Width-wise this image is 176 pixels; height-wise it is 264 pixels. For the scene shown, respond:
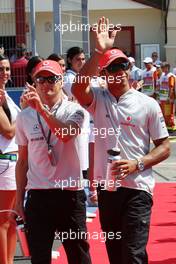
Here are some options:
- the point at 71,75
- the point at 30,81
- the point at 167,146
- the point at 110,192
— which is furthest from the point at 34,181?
the point at 71,75

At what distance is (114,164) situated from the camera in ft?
15.3

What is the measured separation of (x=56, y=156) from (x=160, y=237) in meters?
3.05

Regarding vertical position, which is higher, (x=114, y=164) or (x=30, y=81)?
(x=30, y=81)

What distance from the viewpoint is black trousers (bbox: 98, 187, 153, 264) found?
15.7 feet

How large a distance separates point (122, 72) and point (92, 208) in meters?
4.32

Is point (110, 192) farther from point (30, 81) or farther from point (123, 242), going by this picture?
point (30, 81)

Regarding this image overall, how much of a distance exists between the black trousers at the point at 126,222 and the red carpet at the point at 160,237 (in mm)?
1768

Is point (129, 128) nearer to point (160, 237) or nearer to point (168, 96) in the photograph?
point (160, 237)

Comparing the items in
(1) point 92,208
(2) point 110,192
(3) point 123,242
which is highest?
(2) point 110,192

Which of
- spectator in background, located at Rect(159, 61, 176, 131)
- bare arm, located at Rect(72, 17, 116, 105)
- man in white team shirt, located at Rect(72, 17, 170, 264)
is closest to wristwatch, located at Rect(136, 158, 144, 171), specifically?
man in white team shirt, located at Rect(72, 17, 170, 264)

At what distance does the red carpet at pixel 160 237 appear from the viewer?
268 inches

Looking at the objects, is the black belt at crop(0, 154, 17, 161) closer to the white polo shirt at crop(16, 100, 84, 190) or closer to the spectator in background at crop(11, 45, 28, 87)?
the white polo shirt at crop(16, 100, 84, 190)

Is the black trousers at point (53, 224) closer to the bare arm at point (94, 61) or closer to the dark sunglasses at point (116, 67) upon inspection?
the bare arm at point (94, 61)

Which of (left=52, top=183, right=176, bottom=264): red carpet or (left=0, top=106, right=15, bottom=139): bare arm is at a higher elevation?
(left=0, top=106, right=15, bottom=139): bare arm
